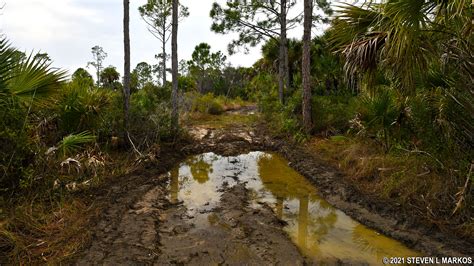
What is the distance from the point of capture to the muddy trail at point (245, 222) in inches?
173

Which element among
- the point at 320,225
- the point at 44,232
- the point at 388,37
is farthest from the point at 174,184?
the point at 388,37

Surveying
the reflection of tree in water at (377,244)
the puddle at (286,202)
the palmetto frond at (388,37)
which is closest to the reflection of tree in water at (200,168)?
the puddle at (286,202)

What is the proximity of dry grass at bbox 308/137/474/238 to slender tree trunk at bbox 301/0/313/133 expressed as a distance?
3.25m

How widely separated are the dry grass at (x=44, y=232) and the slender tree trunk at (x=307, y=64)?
8.07 meters

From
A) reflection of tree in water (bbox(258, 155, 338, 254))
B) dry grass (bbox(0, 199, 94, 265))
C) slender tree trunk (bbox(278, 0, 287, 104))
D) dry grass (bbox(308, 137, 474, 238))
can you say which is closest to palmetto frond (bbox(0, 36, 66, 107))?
dry grass (bbox(0, 199, 94, 265))

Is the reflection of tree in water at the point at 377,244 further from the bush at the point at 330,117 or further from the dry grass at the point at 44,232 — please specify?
the bush at the point at 330,117

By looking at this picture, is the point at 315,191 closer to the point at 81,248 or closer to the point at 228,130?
the point at 81,248

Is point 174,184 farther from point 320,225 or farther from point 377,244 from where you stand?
point 377,244

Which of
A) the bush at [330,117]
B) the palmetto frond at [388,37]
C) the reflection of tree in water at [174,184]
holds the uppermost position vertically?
the palmetto frond at [388,37]

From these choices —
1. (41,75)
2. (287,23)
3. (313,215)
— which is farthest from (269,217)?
(287,23)

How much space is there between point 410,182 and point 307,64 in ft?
21.2

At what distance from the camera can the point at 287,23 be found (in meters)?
18.4

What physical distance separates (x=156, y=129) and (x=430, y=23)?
7.30 m

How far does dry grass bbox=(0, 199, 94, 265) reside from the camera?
13.4 ft
